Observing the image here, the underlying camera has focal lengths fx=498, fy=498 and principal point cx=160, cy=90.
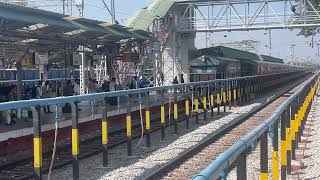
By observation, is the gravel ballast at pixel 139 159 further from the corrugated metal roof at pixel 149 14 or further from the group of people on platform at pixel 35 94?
the corrugated metal roof at pixel 149 14

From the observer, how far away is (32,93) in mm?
19172

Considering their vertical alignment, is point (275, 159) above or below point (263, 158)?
below

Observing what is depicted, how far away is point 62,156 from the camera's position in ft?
38.4

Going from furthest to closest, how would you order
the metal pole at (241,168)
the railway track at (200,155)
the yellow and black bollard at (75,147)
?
the railway track at (200,155), the yellow and black bollard at (75,147), the metal pole at (241,168)

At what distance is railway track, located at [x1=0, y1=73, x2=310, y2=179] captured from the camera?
9.65 metres

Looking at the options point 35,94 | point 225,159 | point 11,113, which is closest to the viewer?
point 225,159

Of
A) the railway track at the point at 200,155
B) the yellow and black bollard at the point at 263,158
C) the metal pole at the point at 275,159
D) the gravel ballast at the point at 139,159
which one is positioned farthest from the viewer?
the gravel ballast at the point at 139,159

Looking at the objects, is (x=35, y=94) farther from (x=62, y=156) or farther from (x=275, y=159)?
(x=275, y=159)

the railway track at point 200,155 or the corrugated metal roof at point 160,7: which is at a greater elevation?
the corrugated metal roof at point 160,7

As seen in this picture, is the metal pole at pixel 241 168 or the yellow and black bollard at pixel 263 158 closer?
the metal pole at pixel 241 168

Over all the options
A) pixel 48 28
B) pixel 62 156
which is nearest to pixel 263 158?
pixel 62 156

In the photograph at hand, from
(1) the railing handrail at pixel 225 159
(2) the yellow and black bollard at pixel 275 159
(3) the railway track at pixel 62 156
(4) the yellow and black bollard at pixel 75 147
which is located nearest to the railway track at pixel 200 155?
(4) the yellow and black bollard at pixel 75 147

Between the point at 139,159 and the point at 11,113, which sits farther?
the point at 11,113

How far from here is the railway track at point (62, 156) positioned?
9.65 metres
